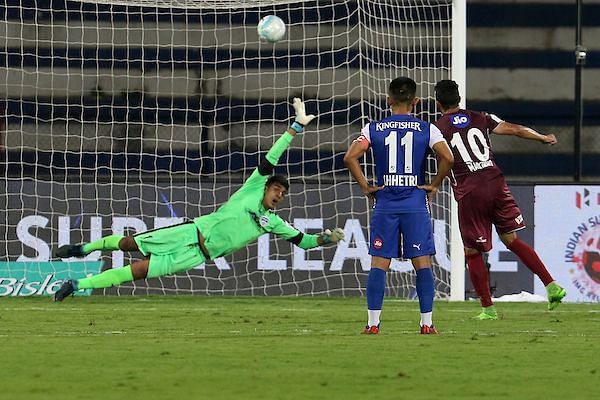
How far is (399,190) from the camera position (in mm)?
10219

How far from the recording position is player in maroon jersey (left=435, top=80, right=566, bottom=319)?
482 inches

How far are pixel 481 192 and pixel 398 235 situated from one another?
7.66 feet

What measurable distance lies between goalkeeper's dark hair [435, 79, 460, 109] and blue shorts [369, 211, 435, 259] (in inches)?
76.1

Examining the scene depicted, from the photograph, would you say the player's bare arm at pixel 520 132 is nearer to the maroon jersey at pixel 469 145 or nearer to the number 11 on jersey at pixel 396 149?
the maroon jersey at pixel 469 145

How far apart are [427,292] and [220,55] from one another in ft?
27.0

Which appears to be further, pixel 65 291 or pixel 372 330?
pixel 65 291

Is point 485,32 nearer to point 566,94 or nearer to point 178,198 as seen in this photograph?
point 566,94

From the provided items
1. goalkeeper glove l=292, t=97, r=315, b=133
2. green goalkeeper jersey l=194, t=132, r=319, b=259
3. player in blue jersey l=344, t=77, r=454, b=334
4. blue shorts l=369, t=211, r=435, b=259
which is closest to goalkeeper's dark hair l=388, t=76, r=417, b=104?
player in blue jersey l=344, t=77, r=454, b=334

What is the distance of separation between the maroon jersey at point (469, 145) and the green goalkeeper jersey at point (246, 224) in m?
1.88

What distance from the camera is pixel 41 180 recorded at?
52.8 feet

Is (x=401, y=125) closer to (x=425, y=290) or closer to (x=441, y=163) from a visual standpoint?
(x=441, y=163)

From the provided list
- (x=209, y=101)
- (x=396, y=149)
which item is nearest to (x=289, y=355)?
(x=396, y=149)

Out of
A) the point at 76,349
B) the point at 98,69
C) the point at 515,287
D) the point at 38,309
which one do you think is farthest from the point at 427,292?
the point at 98,69

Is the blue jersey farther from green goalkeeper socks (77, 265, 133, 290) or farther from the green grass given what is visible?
green goalkeeper socks (77, 265, 133, 290)
